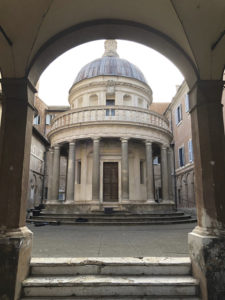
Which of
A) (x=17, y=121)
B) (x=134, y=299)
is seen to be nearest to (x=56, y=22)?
(x=17, y=121)

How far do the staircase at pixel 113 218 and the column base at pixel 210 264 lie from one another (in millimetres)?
8913

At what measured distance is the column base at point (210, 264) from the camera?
326cm

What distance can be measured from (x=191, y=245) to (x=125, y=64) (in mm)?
20123

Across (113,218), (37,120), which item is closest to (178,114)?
(113,218)

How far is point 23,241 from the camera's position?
138 inches

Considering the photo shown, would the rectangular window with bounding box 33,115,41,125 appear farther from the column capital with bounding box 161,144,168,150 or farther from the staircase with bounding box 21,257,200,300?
the staircase with bounding box 21,257,200,300

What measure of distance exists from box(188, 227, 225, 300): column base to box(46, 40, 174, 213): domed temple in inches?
418

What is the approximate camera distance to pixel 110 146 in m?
17.2

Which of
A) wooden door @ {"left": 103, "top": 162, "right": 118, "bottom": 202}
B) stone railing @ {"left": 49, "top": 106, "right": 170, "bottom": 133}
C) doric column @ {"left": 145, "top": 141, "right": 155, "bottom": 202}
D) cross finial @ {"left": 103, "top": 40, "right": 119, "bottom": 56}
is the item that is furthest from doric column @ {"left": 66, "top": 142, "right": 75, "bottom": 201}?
cross finial @ {"left": 103, "top": 40, "right": 119, "bottom": 56}

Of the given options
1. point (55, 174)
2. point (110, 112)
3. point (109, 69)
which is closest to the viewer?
point (110, 112)

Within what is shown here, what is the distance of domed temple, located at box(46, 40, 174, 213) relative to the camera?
594 inches

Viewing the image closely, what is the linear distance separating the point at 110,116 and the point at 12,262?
12.9 meters

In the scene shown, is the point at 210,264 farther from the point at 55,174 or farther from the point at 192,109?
the point at 55,174

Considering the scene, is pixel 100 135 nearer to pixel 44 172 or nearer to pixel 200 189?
pixel 200 189
